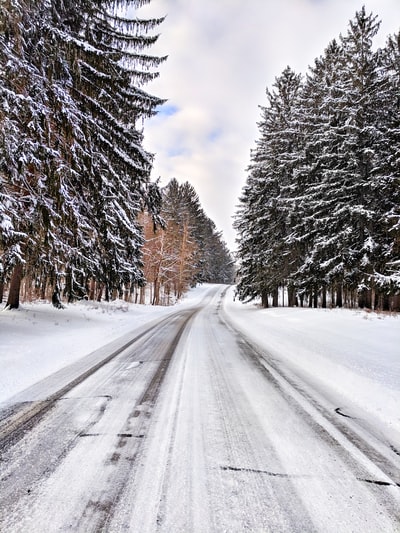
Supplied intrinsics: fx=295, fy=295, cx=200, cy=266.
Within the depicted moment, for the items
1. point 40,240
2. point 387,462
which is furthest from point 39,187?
point 387,462

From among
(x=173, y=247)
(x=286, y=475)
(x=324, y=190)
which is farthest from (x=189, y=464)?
(x=173, y=247)

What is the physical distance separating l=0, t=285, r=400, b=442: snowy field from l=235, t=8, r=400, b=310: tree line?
5.18 meters

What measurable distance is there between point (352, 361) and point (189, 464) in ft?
15.1

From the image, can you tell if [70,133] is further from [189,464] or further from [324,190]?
[324,190]

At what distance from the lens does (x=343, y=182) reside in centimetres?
1658

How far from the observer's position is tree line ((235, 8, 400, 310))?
1462 centimetres

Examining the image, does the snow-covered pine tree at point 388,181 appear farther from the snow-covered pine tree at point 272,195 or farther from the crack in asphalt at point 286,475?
the crack in asphalt at point 286,475

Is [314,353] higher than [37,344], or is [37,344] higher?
[314,353]

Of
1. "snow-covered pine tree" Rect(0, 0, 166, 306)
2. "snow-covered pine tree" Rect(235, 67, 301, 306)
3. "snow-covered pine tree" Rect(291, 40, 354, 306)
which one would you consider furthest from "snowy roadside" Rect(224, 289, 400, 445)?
"snow-covered pine tree" Rect(235, 67, 301, 306)

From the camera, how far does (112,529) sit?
159 cm

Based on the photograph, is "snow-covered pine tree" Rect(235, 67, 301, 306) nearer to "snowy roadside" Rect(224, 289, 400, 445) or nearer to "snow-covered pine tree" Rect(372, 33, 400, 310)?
"snow-covered pine tree" Rect(372, 33, 400, 310)

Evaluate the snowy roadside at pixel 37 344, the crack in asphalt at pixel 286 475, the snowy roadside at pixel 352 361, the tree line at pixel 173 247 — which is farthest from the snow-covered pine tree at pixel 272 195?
the crack in asphalt at pixel 286 475

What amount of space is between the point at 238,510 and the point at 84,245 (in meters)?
8.29

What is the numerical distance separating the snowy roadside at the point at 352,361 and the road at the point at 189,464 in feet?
1.59
